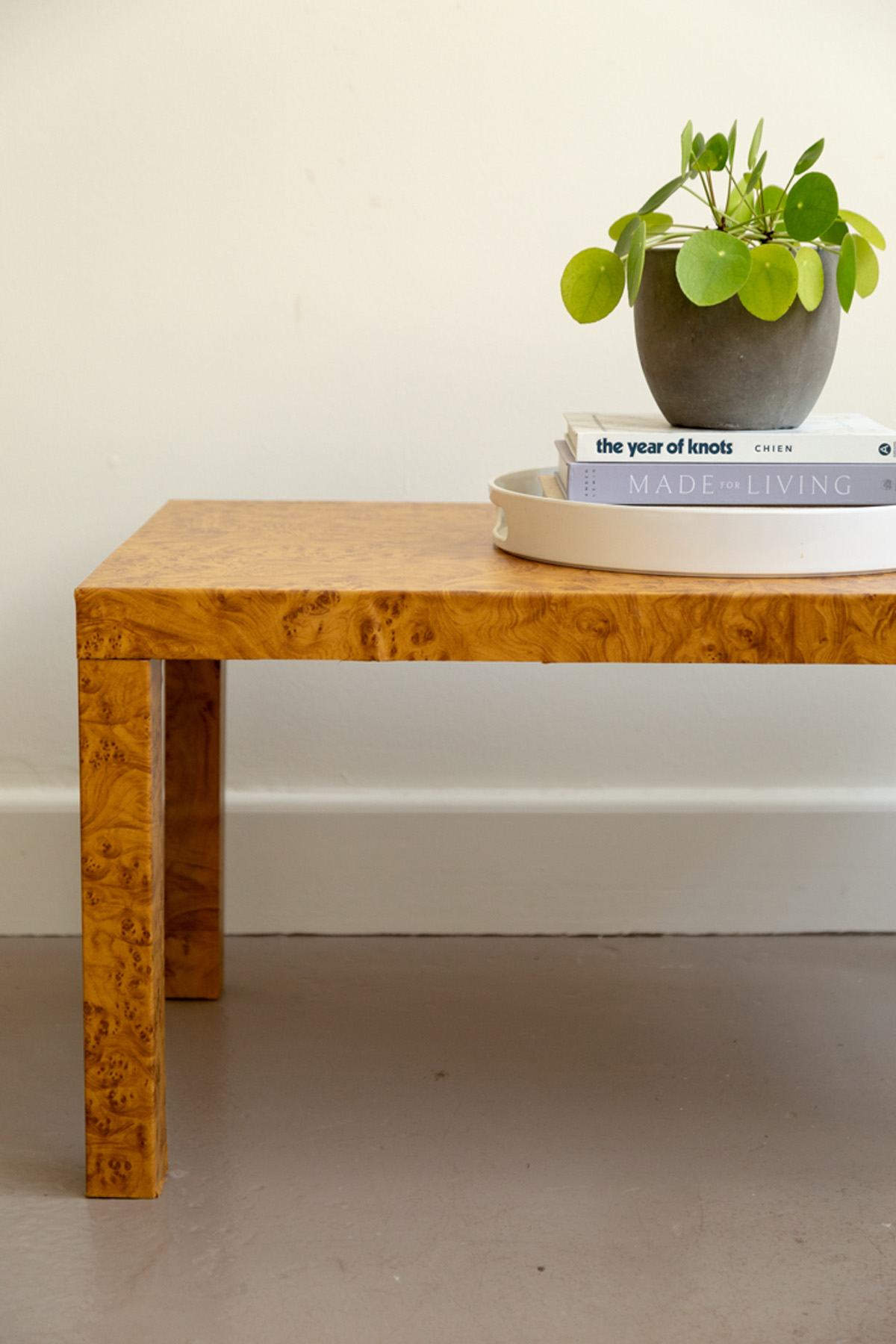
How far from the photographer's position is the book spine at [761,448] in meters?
0.99

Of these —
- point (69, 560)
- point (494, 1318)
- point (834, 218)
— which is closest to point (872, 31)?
point (834, 218)

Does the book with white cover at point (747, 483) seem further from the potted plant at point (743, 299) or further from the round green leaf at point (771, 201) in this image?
the round green leaf at point (771, 201)

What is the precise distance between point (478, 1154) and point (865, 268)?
0.79m

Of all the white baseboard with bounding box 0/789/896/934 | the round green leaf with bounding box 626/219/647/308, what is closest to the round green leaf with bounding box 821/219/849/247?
the round green leaf with bounding box 626/219/647/308

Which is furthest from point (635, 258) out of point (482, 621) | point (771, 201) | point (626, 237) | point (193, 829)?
point (193, 829)

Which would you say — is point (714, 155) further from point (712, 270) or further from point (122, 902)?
point (122, 902)

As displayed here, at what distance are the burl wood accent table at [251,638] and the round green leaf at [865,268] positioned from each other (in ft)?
0.83

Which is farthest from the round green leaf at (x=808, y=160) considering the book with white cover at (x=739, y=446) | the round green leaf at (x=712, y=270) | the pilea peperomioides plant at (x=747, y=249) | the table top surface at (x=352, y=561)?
the table top surface at (x=352, y=561)

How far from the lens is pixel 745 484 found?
3.22 ft

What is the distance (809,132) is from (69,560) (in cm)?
97

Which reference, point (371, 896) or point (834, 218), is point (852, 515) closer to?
point (834, 218)

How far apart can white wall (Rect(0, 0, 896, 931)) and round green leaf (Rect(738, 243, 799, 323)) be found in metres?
0.52

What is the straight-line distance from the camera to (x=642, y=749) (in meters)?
1.56

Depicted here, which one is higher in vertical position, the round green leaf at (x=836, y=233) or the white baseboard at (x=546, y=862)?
the round green leaf at (x=836, y=233)
